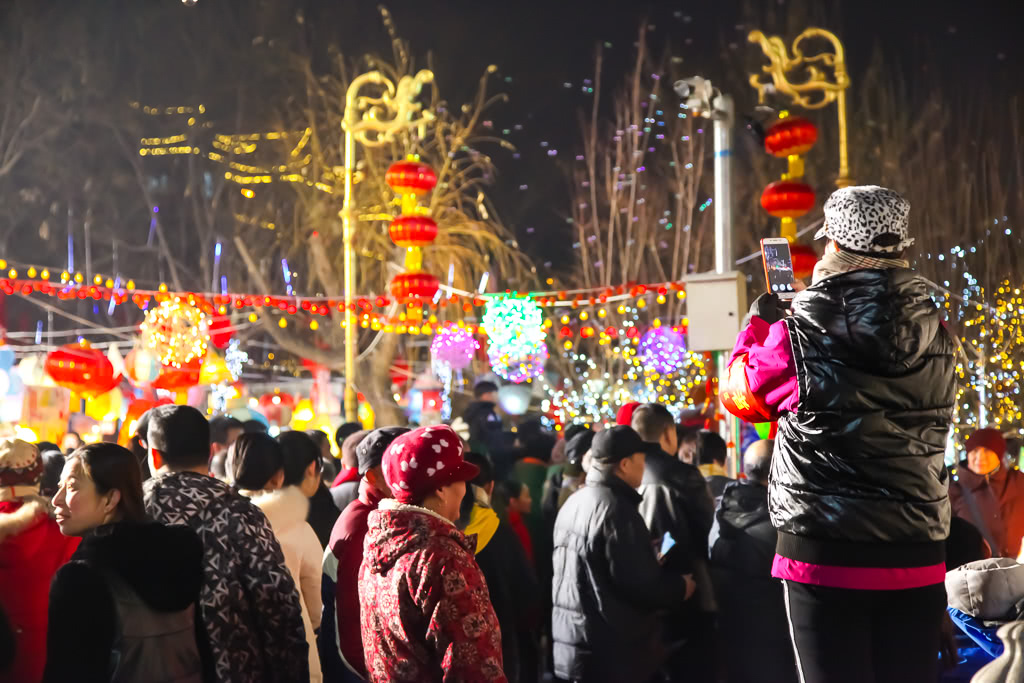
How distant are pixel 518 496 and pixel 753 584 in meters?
1.94

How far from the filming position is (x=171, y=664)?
364 centimetres

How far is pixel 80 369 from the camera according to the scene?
14828 millimetres

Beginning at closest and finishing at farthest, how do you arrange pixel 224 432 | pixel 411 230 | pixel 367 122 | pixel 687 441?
1. pixel 224 432
2. pixel 687 441
3. pixel 411 230
4. pixel 367 122

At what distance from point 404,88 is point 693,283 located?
634 centimetres

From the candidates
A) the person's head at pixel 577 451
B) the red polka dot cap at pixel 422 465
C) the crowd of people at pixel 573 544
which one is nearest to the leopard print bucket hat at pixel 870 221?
the crowd of people at pixel 573 544

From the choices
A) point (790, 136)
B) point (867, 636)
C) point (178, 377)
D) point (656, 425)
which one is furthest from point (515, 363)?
point (867, 636)

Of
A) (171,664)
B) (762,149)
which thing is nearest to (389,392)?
(762,149)

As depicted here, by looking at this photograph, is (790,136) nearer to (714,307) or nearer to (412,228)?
(714,307)

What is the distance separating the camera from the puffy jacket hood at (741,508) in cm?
592

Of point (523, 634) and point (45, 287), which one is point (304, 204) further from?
point (523, 634)

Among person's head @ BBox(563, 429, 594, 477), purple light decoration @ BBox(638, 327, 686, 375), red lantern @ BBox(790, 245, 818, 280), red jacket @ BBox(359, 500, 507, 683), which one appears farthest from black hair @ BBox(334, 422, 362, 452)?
purple light decoration @ BBox(638, 327, 686, 375)

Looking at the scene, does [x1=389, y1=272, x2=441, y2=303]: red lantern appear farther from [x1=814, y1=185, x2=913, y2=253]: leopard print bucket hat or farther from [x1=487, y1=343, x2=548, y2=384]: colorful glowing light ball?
[x1=814, y1=185, x2=913, y2=253]: leopard print bucket hat

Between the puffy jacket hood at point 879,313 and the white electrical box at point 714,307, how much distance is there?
7.57m

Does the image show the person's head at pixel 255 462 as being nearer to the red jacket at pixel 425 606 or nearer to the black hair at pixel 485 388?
the red jacket at pixel 425 606
